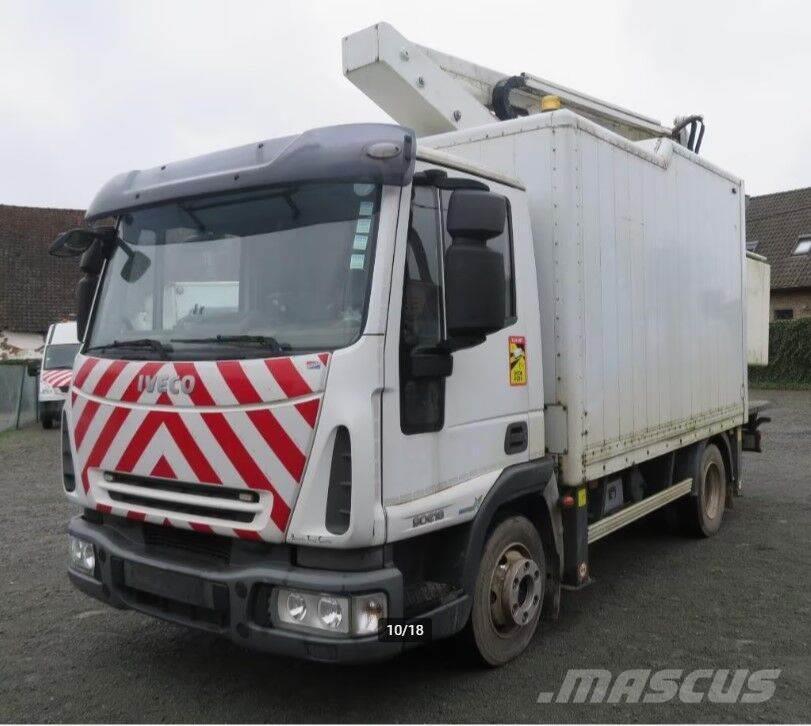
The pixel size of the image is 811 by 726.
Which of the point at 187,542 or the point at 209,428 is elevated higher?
the point at 209,428

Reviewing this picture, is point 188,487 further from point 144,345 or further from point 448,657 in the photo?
point 448,657

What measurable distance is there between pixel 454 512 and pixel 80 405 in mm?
1919

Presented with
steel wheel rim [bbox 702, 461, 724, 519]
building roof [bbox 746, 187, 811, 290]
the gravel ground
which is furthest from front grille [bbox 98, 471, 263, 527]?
building roof [bbox 746, 187, 811, 290]

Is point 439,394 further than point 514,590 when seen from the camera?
No

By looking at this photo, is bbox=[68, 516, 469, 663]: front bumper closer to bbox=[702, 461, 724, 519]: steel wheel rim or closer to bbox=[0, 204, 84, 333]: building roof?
bbox=[702, 461, 724, 519]: steel wheel rim

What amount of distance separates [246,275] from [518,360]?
A: 1449mm

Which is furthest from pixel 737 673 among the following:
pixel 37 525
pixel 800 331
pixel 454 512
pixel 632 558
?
pixel 800 331

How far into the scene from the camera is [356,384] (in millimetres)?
3197

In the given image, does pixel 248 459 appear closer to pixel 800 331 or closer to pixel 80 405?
pixel 80 405

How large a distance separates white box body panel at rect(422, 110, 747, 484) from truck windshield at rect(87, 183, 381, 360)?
143cm

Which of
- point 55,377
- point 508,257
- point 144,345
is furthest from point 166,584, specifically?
point 55,377

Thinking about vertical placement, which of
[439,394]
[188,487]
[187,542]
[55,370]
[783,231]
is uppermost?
[783,231]

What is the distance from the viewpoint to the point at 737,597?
17.3ft

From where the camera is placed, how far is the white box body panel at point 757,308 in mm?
8016
